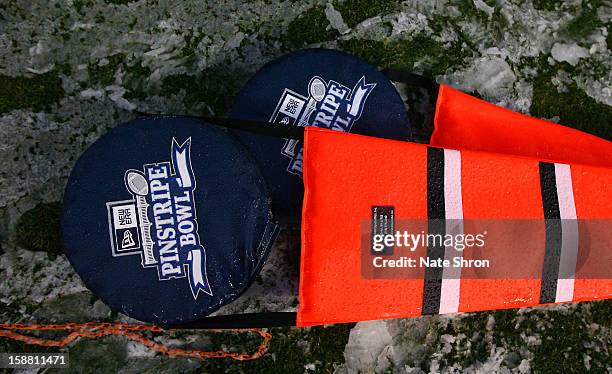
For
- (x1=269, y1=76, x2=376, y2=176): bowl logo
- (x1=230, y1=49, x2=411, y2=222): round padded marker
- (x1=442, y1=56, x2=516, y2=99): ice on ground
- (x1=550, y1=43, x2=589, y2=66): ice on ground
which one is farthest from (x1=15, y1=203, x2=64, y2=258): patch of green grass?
(x1=550, y1=43, x2=589, y2=66): ice on ground

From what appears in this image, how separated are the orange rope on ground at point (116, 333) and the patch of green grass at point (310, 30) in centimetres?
101

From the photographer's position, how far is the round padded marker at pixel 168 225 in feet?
4.76

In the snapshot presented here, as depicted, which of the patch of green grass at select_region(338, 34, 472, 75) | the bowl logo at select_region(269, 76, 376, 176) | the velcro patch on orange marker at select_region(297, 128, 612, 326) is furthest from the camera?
the patch of green grass at select_region(338, 34, 472, 75)

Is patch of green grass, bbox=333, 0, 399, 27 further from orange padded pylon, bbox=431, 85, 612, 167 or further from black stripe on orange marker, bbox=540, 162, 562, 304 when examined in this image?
black stripe on orange marker, bbox=540, 162, 562, 304

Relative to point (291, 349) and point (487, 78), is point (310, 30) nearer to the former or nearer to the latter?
point (487, 78)

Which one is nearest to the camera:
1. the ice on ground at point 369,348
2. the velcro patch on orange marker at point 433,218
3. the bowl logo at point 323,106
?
the velcro patch on orange marker at point 433,218

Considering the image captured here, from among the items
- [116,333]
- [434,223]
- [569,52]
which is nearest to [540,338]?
[434,223]

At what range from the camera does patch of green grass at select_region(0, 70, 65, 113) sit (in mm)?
1711

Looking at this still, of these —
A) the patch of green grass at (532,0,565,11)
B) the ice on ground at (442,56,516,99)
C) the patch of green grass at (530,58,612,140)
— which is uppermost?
the patch of green grass at (532,0,565,11)

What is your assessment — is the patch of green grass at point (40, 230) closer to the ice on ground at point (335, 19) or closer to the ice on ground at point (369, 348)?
the ice on ground at point (369, 348)

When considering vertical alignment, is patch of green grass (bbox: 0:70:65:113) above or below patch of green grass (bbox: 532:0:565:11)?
below

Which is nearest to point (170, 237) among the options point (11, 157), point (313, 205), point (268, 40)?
point (313, 205)

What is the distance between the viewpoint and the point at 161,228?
1449 millimetres

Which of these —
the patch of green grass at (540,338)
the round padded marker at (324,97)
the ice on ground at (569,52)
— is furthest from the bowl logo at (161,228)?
the ice on ground at (569,52)
